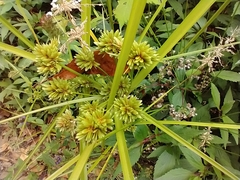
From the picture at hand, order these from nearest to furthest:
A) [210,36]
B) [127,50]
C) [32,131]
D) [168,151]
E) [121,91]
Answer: [127,50], [121,91], [168,151], [210,36], [32,131]

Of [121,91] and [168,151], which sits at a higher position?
[121,91]

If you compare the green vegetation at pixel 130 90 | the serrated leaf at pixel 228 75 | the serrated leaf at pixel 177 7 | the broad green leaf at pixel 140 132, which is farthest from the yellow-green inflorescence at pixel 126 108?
the serrated leaf at pixel 177 7

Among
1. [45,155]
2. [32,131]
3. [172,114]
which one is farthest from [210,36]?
[32,131]

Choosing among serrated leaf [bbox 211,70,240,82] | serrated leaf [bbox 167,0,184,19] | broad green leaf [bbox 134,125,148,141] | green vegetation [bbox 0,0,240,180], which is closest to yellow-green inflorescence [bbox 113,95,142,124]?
green vegetation [bbox 0,0,240,180]

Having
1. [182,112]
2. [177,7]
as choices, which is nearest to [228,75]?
[182,112]

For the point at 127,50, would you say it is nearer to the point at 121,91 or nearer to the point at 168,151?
the point at 121,91

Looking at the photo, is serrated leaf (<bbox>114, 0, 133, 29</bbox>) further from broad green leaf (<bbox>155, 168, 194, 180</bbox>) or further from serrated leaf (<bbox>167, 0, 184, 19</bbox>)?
broad green leaf (<bbox>155, 168, 194, 180</bbox>)

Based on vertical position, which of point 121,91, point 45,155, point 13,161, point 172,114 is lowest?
point 13,161
